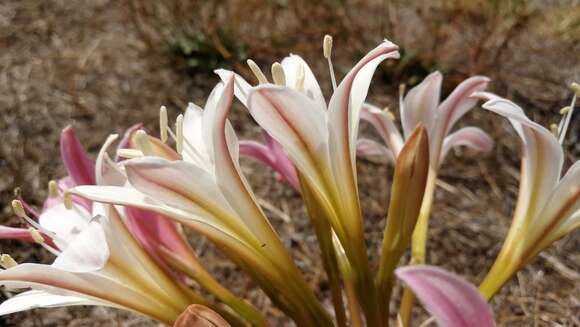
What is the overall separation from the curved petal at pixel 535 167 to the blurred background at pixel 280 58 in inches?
22.9

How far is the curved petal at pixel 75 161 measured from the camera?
2.77 ft

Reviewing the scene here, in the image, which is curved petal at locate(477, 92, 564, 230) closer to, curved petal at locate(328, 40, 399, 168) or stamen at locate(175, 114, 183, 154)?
curved petal at locate(328, 40, 399, 168)

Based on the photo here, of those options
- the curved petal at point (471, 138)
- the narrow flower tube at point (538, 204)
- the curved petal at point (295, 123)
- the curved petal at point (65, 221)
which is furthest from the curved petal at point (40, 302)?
the curved petal at point (471, 138)

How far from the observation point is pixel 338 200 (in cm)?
72

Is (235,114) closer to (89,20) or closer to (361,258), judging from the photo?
(89,20)

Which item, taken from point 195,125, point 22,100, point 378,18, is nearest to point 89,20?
point 22,100

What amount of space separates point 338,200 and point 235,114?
1.21 metres

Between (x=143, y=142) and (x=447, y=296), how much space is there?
37 centimetres

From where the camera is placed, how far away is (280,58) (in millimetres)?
2115

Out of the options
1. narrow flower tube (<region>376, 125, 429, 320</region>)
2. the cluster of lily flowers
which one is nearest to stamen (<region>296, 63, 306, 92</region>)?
the cluster of lily flowers

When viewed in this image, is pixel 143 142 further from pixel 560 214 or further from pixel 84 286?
pixel 560 214

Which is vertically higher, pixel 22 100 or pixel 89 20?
pixel 89 20

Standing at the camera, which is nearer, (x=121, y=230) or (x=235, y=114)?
(x=121, y=230)

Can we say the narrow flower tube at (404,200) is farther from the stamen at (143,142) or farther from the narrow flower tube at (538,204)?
the stamen at (143,142)
